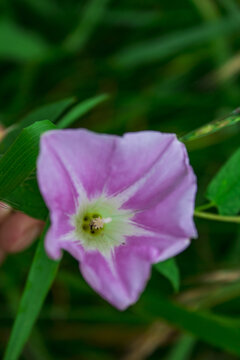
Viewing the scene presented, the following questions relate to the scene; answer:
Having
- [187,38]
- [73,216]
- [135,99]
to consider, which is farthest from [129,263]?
[187,38]

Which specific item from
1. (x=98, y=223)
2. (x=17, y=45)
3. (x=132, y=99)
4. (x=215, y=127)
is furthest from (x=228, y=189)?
(x=17, y=45)

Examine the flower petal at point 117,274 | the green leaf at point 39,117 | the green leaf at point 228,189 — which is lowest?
the green leaf at point 228,189

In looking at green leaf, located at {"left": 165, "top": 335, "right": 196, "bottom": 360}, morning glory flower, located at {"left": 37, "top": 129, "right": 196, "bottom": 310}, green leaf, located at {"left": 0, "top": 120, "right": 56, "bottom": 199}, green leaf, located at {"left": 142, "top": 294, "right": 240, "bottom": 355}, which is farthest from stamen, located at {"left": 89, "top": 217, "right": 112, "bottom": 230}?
green leaf, located at {"left": 165, "top": 335, "right": 196, "bottom": 360}

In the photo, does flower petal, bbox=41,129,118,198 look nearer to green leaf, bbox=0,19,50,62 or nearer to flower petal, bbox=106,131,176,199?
flower petal, bbox=106,131,176,199

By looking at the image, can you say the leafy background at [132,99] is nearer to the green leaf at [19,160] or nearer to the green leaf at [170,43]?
the green leaf at [170,43]

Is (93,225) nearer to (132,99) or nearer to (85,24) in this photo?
(132,99)

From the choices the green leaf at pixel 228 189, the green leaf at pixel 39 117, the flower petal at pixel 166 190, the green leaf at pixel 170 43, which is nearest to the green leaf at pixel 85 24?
the green leaf at pixel 170 43
